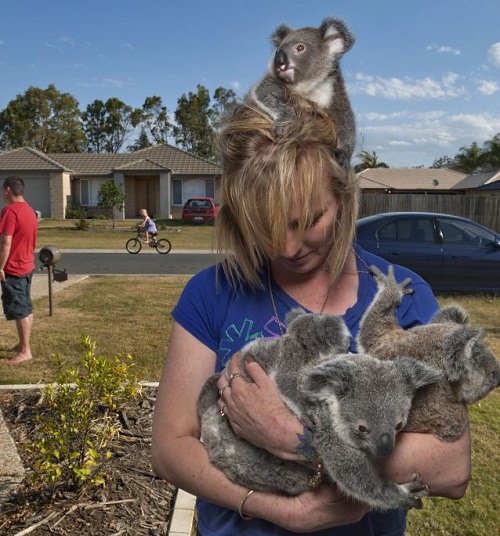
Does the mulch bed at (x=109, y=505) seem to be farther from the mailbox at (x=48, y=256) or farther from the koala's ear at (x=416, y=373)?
the mailbox at (x=48, y=256)

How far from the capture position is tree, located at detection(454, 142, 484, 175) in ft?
223

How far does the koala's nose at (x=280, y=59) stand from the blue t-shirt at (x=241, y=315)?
1.32 meters

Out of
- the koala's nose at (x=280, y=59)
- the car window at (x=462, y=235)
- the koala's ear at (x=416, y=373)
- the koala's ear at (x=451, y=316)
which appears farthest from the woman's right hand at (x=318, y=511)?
the car window at (x=462, y=235)

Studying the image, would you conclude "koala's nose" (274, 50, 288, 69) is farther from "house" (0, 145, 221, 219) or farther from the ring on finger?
"house" (0, 145, 221, 219)

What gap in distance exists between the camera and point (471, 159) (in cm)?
6925

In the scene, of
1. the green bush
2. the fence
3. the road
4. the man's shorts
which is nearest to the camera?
the man's shorts

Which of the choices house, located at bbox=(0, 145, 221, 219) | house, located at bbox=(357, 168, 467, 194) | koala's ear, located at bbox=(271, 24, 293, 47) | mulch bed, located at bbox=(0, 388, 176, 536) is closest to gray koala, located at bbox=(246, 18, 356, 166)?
koala's ear, located at bbox=(271, 24, 293, 47)

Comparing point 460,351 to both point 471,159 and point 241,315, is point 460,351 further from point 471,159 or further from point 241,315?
point 471,159

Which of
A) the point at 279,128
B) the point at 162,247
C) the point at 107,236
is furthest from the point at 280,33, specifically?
the point at 107,236

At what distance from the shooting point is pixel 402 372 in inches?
63.3

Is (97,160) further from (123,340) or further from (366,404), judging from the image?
(366,404)

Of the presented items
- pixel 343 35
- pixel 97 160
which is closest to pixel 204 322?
pixel 343 35

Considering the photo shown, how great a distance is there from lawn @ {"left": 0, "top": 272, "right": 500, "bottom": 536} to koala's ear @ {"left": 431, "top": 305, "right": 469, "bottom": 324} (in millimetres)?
3063

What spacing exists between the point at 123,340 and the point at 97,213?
131 feet
